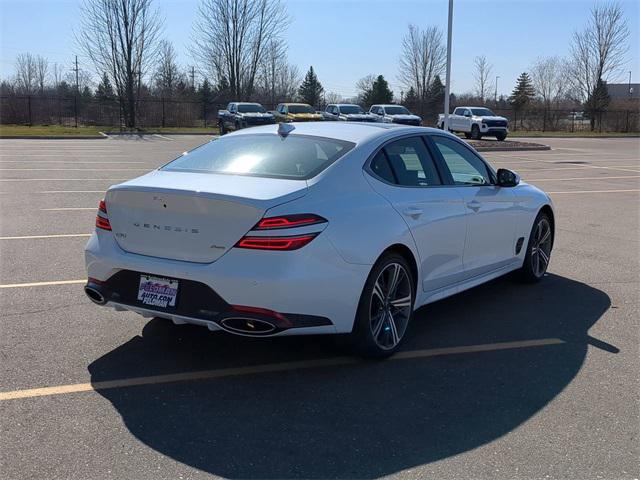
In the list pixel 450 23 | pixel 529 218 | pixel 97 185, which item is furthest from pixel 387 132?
pixel 450 23

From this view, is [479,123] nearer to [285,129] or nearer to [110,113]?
[110,113]

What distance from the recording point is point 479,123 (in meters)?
36.2

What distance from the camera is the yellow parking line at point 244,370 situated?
3904 mm

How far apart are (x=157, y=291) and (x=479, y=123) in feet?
112

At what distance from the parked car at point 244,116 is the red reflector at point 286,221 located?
30.8m

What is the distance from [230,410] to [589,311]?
3637 mm

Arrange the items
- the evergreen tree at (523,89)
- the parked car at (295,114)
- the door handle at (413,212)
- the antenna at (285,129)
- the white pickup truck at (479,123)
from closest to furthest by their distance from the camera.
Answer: the door handle at (413,212) → the antenna at (285,129) → the parked car at (295,114) → the white pickup truck at (479,123) → the evergreen tree at (523,89)

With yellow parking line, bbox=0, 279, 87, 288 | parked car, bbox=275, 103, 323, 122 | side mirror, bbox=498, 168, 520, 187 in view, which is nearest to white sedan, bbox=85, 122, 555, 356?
Result: side mirror, bbox=498, 168, 520, 187

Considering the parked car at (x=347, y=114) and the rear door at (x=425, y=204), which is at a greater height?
the parked car at (x=347, y=114)

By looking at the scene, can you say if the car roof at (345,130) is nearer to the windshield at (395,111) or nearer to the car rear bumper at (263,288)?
the car rear bumper at (263,288)

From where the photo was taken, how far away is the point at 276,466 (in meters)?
3.16

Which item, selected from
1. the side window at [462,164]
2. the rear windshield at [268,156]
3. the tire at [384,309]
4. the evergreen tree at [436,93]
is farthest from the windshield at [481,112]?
the tire at [384,309]

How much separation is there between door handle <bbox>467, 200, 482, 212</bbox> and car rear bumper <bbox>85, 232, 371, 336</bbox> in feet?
5.50

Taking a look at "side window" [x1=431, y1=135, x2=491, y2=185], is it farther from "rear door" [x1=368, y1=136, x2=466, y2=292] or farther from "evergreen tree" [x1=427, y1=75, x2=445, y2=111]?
"evergreen tree" [x1=427, y1=75, x2=445, y2=111]
